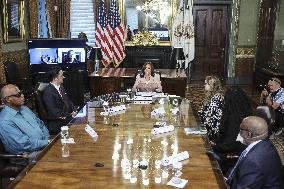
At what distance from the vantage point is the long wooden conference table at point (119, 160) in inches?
99.1

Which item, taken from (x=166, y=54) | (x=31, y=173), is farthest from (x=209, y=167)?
(x=166, y=54)

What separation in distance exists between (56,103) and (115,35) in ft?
17.8

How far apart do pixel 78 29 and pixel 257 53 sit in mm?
5823

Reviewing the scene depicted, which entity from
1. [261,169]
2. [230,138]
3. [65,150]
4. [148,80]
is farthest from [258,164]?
[148,80]

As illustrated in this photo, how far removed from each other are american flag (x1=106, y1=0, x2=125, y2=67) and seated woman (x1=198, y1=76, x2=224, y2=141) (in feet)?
18.6

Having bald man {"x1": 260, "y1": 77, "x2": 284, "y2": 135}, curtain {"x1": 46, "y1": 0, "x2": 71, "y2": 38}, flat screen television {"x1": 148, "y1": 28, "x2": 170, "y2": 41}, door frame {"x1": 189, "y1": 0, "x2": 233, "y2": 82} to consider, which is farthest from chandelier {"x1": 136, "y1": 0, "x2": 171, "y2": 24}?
bald man {"x1": 260, "y1": 77, "x2": 284, "y2": 135}

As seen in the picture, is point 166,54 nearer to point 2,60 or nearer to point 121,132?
point 2,60

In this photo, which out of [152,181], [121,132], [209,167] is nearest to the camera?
[152,181]

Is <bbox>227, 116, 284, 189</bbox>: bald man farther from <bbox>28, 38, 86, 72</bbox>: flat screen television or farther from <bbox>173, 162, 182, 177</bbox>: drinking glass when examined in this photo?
<bbox>28, 38, 86, 72</bbox>: flat screen television

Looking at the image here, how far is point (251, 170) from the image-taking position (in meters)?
2.70

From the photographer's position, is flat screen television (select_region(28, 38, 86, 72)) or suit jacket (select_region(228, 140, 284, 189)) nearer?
suit jacket (select_region(228, 140, 284, 189))

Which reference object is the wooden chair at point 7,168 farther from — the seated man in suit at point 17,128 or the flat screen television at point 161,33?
the flat screen television at point 161,33

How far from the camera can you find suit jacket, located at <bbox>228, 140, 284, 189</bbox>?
2.69m

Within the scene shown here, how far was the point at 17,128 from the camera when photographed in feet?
12.4
